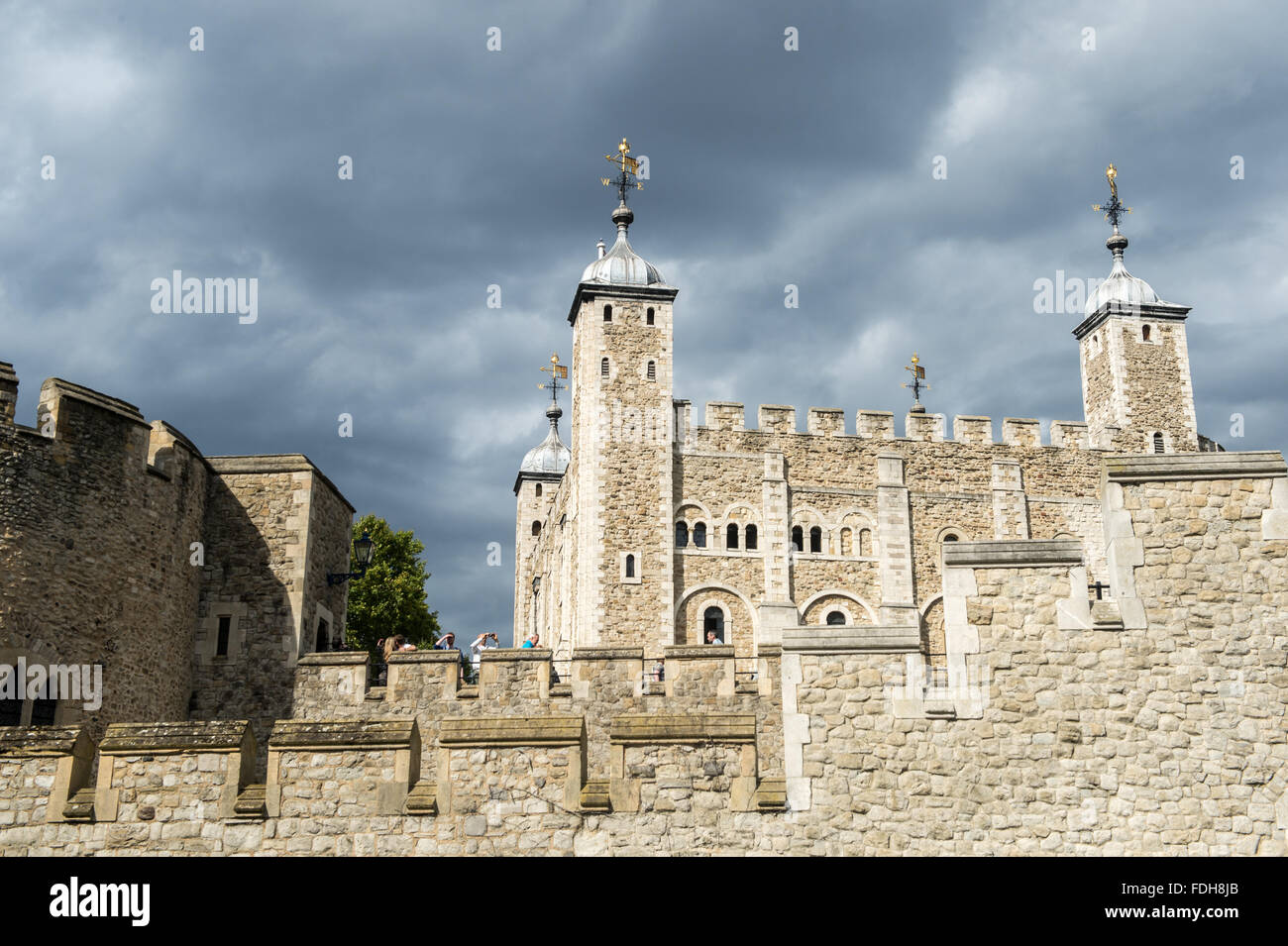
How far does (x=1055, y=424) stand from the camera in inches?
1772

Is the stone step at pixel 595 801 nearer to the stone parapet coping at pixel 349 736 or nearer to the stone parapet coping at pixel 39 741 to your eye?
the stone parapet coping at pixel 349 736

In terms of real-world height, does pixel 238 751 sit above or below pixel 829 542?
below

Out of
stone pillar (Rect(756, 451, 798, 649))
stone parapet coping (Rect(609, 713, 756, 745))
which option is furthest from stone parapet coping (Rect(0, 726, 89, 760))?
stone pillar (Rect(756, 451, 798, 649))

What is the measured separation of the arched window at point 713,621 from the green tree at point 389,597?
8.49m

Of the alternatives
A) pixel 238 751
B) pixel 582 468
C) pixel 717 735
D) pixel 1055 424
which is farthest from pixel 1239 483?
pixel 1055 424

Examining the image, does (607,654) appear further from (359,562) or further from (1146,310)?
(1146,310)

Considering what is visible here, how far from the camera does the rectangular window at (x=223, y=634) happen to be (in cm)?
1727

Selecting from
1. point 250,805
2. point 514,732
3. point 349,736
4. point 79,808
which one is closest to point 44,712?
point 79,808

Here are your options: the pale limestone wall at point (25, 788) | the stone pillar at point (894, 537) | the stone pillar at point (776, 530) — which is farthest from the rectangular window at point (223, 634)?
the stone pillar at point (894, 537)

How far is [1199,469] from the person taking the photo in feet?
39.0

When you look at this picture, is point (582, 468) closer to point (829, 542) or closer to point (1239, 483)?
point (829, 542)

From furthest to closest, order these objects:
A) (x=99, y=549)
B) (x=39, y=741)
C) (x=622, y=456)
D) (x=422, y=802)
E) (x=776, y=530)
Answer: (x=776, y=530)
(x=622, y=456)
(x=99, y=549)
(x=39, y=741)
(x=422, y=802)

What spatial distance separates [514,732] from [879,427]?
1343 inches
